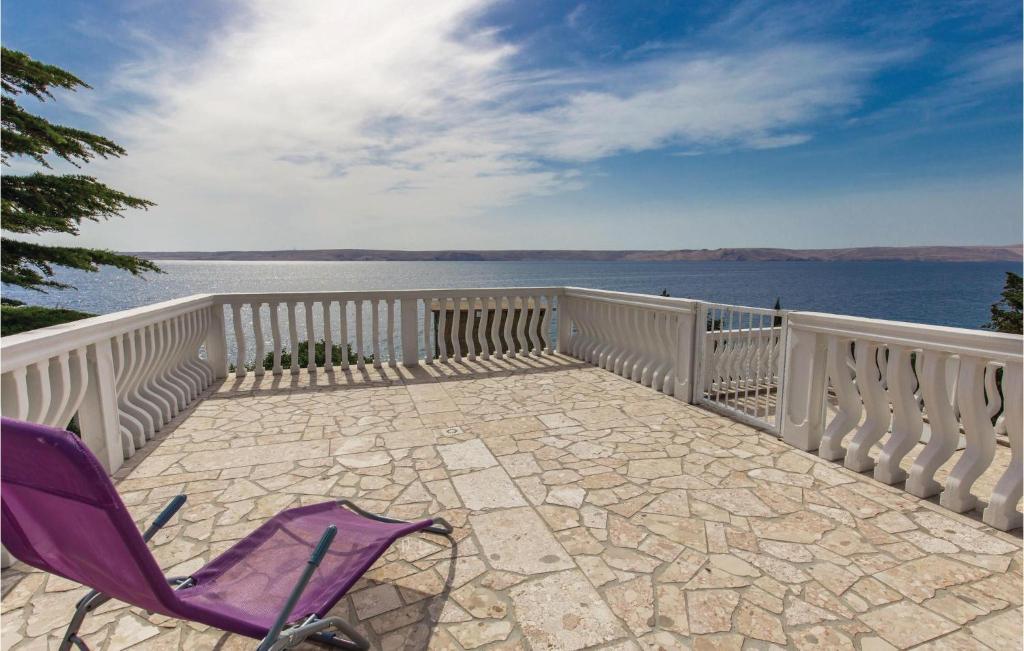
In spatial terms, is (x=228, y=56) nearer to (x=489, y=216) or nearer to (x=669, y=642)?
(x=669, y=642)

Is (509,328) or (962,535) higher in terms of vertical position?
(509,328)

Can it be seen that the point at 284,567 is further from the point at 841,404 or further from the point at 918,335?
the point at 841,404

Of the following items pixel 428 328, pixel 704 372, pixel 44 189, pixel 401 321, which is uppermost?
pixel 44 189

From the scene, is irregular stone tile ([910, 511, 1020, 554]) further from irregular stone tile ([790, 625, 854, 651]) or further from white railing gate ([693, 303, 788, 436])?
white railing gate ([693, 303, 788, 436])

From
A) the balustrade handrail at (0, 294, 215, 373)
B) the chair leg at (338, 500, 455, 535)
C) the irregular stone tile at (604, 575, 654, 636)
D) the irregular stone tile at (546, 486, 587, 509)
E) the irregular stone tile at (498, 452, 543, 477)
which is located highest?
the balustrade handrail at (0, 294, 215, 373)

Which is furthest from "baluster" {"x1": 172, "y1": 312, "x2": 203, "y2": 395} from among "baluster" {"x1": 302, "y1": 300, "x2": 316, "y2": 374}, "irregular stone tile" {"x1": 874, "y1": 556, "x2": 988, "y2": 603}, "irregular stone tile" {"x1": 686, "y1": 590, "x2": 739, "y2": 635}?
"irregular stone tile" {"x1": 874, "y1": 556, "x2": 988, "y2": 603}

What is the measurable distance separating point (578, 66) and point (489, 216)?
18.5m

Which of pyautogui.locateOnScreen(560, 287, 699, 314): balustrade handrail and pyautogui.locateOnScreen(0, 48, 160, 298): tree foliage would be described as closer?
pyautogui.locateOnScreen(560, 287, 699, 314): balustrade handrail

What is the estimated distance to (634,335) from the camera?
5.93 metres

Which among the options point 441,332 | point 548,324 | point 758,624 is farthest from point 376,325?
point 758,624

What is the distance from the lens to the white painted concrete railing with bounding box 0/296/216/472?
261 centimetres

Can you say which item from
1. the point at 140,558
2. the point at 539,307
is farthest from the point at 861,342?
the point at 539,307

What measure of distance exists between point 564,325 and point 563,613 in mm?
5697

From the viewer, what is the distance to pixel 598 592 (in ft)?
6.95
